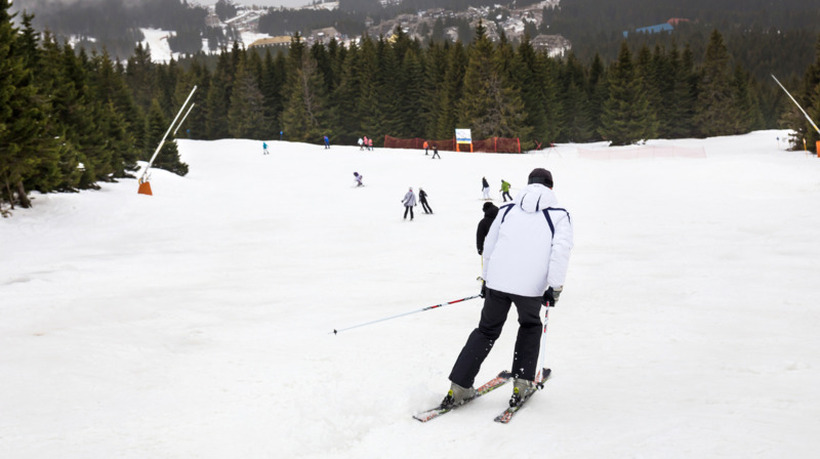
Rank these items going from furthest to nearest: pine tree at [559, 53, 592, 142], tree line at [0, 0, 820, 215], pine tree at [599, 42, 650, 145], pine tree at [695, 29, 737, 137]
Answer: pine tree at [559, 53, 592, 142] < pine tree at [695, 29, 737, 137] < pine tree at [599, 42, 650, 145] < tree line at [0, 0, 820, 215]

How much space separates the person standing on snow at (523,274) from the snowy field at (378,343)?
34 cm

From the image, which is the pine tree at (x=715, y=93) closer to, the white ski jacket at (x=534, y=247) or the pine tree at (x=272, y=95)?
the pine tree at (x=272, y=95)

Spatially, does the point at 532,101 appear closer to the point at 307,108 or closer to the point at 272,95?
the point at 307,108

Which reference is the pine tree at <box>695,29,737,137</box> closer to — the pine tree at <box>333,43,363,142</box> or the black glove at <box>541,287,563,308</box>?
the pine tree at <box>333,43,363,142</box>

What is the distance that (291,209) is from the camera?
89.5ft

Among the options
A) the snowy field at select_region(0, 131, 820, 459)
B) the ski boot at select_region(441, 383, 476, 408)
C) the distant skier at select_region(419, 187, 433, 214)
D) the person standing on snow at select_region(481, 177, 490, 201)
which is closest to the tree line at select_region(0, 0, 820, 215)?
the distant skier at select_region(419, 187, 433, 214)

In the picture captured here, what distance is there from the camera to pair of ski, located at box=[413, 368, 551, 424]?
452 centimetres

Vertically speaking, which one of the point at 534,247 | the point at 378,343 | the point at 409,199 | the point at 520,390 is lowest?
the point at 378,343

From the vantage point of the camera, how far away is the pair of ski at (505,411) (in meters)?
4.52

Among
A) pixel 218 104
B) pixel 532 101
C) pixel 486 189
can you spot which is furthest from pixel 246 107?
pixel 486 189

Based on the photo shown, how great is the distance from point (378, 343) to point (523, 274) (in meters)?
3.00

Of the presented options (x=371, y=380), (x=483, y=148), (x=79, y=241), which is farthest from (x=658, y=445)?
(x=483, y=148)

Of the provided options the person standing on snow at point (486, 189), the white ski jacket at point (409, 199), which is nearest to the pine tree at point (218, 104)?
the person standing on snow at point (486, 189)

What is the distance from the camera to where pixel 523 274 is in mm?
4492
